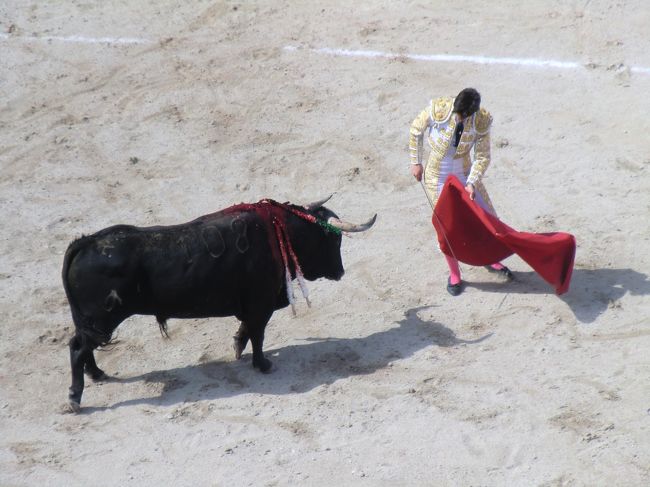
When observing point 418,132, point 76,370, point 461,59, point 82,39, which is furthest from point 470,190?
point 82,39

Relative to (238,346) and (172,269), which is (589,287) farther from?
(172,269)

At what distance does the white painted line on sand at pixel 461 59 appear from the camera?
11.7 metres

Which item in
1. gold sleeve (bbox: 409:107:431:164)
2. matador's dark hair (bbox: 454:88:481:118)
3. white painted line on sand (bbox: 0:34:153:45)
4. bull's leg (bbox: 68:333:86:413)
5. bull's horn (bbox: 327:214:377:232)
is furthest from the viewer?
white painted line on sand (bbox: 0:34:153:45)

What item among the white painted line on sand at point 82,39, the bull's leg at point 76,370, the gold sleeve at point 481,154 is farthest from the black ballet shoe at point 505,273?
the white painted line on sand at point 82,39

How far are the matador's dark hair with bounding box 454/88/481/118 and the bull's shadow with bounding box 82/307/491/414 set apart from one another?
1.67 meters

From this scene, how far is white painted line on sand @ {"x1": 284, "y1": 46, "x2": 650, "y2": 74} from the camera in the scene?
1170cm

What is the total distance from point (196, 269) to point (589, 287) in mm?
3204

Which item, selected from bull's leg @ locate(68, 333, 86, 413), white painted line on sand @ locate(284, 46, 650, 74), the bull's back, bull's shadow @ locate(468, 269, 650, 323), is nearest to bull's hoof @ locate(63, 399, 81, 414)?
bull's leg @ locate(68, 333, 86, 413)

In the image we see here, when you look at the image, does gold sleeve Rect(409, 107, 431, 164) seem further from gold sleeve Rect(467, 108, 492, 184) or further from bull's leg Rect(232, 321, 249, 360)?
bull's leg Rect(232, 321, 249, 360)

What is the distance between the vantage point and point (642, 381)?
24.1 feet

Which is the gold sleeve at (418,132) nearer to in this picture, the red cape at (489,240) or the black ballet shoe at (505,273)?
the red cape at (489,240)

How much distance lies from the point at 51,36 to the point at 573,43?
6.31 meters

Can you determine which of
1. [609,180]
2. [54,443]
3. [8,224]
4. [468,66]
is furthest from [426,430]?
[468,66]

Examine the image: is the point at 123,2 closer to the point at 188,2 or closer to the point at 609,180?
the point at 188,2
